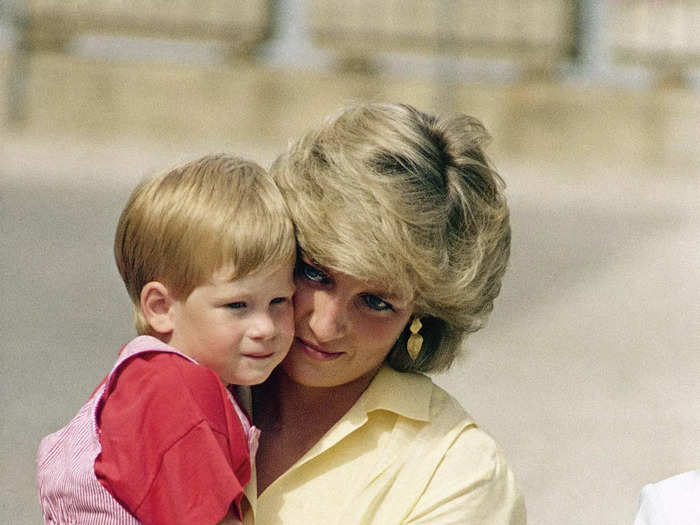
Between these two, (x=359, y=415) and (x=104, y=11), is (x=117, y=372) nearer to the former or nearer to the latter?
(x=359, y=415)

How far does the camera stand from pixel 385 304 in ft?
7.93

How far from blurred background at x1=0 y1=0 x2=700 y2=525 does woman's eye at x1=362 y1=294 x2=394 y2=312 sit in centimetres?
444

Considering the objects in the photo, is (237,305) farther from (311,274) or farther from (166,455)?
(166,455)

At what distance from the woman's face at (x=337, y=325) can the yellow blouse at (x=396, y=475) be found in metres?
0.08

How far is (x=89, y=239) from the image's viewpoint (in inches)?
336

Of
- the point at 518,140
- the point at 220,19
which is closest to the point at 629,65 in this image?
the point at 518,140

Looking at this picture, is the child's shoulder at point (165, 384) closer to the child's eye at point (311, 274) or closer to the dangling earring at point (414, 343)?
the child's eye at point (311, 274)

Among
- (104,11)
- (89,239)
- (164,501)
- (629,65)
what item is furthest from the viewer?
(629,65)

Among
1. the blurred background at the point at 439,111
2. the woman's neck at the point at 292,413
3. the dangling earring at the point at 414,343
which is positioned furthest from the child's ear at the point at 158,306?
the blurred background at the point at 439,111

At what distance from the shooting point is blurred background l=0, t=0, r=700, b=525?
751 centimetres

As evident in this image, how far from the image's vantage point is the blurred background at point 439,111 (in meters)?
7.51

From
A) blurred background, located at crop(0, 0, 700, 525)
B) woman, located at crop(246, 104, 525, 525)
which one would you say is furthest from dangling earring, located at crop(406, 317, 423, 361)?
blurred background, located at crop(0, 0, 700, 525)

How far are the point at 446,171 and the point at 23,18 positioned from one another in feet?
30.4

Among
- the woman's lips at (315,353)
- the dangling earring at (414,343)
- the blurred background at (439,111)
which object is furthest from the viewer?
Result: the blurred background at (439,111)
